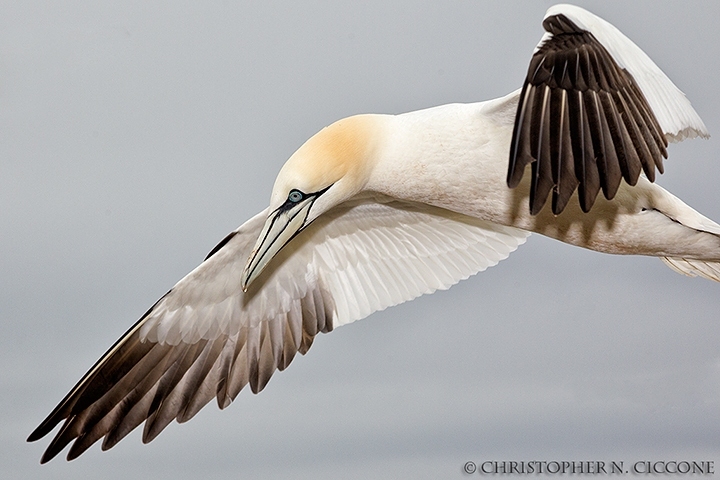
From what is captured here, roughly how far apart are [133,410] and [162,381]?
0.90ft

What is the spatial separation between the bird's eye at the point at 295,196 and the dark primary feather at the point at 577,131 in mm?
1559

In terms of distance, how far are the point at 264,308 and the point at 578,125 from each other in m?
3.44

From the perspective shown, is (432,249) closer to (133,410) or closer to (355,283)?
(355,283)

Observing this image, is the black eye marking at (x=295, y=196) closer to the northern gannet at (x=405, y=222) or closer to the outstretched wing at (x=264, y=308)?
the northern gannet at (x=405, y=222)

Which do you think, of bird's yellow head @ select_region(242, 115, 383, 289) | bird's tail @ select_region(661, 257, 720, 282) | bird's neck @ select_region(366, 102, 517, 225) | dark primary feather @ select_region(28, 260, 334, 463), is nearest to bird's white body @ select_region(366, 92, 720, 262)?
bird's neck @ select_region(366, 102, 517, 225)

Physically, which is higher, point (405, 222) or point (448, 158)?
point (448, 158)

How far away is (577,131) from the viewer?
479 centimetres

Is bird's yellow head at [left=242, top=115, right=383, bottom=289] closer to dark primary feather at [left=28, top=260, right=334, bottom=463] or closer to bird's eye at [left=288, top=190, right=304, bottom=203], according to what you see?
bird's eye at [left=288, top=190, right=304, bottom=203]

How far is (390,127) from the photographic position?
617cm

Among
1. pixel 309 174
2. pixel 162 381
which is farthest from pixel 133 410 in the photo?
pixel 309 174

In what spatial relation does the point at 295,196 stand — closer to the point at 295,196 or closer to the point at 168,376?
the point at 295,196

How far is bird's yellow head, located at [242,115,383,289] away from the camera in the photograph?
232 inches

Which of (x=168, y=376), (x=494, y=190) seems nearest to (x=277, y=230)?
(x=494, y=190)

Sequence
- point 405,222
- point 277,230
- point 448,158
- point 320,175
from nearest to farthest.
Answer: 1. point 320,175
2. point 448,158
3. point 277,230
4. point 405,222
